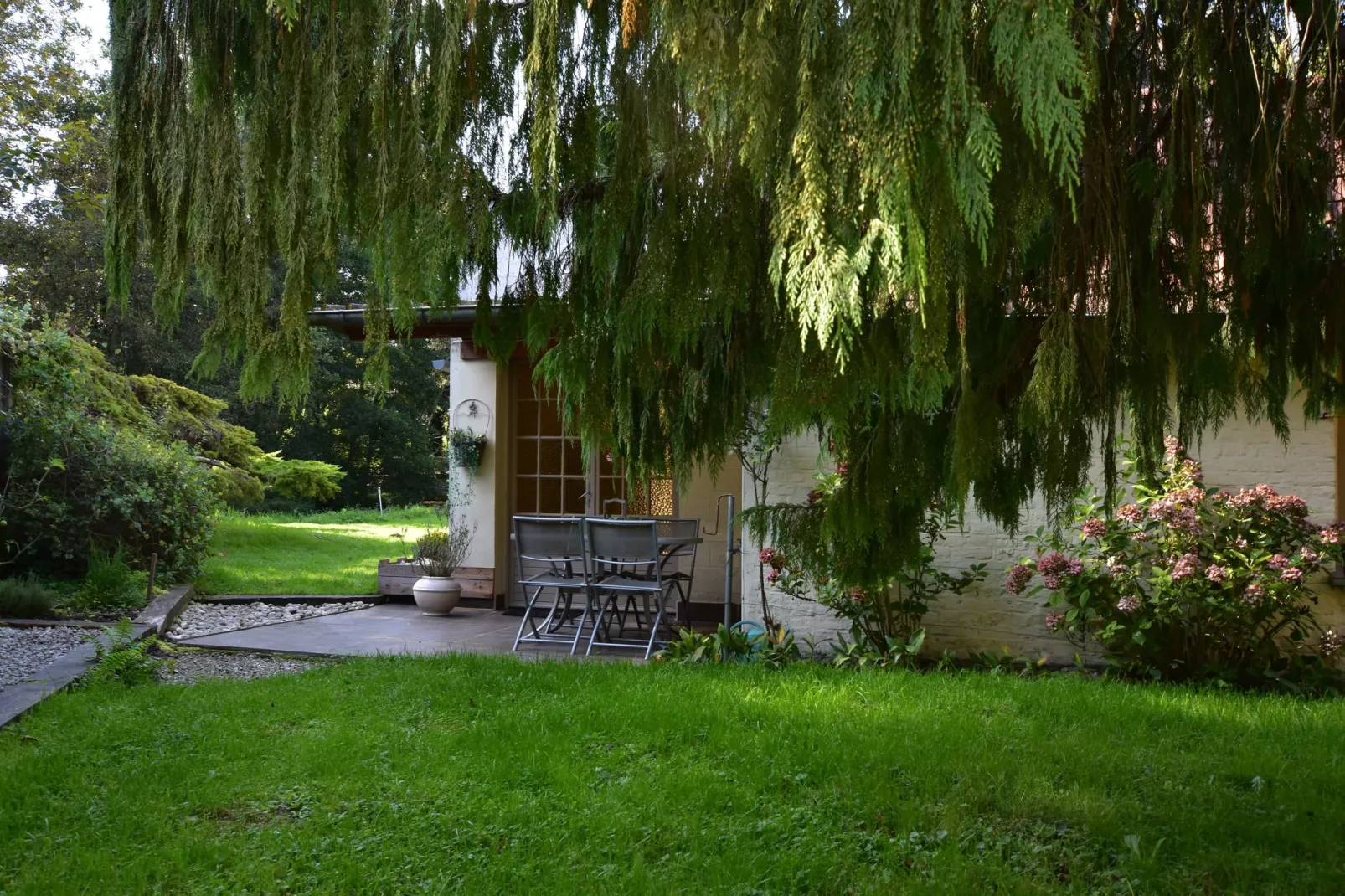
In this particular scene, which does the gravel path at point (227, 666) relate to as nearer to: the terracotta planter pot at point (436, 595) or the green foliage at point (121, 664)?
the green foliage at point (121, 664)

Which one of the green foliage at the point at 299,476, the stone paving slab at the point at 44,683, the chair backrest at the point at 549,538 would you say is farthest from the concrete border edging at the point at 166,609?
the green foliage at the point at 299,476

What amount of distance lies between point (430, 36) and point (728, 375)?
1.18 metres

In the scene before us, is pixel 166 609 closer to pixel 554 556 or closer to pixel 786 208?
pixel 554 556

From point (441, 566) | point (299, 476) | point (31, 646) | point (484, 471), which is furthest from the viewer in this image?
point (299, 476)

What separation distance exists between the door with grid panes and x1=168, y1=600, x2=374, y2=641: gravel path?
5.51 ft

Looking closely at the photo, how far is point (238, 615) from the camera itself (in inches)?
345

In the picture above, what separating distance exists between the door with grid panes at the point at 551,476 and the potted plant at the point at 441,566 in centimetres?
49

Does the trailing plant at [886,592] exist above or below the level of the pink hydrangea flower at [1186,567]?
below

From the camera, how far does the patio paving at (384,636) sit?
6.92 m

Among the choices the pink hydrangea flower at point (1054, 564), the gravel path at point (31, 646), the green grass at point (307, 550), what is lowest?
Result: the green grass at point (307, 550)

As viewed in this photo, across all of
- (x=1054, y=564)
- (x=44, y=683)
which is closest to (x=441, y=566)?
(x=44, y=683)

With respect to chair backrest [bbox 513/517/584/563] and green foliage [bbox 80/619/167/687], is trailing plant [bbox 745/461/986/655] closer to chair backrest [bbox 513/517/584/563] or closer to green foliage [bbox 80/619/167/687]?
chair backrest [bbox 513/517/584/563]

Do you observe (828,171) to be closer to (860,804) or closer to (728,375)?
(728,375)

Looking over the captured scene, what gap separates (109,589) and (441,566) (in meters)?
2.57
